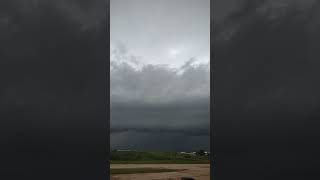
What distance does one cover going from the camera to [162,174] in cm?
694

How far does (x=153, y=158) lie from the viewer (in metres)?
7.57

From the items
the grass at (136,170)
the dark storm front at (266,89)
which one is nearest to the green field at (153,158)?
the grass at (136,170)

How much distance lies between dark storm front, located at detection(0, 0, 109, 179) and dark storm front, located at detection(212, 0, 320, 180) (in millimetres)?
1535

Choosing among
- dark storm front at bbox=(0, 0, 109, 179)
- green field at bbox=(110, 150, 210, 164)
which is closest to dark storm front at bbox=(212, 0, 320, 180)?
dark storm front at bbox=(0, 0, 109, 179)

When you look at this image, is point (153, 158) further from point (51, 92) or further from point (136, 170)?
point (51, 92)

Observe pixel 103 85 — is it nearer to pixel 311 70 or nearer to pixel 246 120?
pixel 246 120

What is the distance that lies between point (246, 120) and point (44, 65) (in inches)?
104

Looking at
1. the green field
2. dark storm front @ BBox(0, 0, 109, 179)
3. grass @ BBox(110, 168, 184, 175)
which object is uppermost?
dark storm front @ BBox(0, 0, 109, 179)

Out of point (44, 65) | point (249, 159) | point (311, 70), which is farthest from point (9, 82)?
point (311, 70)

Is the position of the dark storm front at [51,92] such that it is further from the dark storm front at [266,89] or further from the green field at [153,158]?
the green field at [153,158]

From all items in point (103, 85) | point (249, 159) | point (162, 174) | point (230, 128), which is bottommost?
point (162, 174)

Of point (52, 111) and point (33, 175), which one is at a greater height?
point (52, 111)

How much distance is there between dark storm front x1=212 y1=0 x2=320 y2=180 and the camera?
4.87 meters

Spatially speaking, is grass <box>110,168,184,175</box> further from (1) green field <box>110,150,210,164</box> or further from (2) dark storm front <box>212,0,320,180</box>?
(2) dark storm front <box>212,0,320,180</box>
